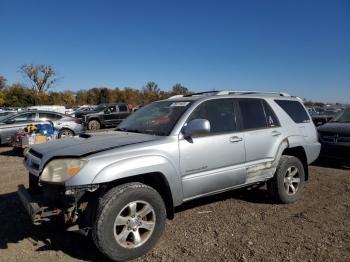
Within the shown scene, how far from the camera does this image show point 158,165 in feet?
12.0

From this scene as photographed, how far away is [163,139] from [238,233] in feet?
5.05

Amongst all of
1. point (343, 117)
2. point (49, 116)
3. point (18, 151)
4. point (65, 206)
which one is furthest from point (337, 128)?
point (49, 116)

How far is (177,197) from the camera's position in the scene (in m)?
3.85

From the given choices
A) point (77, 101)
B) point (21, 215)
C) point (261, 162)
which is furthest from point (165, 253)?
point (77, 101)

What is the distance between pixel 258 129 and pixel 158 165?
1902 millimetres

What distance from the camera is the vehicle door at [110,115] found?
71.6 ft

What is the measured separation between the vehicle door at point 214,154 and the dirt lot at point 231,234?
1.86 feet

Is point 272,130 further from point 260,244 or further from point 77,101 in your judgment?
point 77,101

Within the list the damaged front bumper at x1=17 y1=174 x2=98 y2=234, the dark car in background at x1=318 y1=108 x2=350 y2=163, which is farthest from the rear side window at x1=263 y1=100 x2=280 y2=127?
the dark car in background at x1=318 y1=108 x2=350 y2=163

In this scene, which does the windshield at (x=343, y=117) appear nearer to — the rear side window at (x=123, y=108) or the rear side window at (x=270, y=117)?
the rear side window at (x=270, y=117)

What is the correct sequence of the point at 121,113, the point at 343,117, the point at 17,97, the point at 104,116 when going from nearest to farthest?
the point at 343,117 < the point at 104,116 < the point at 121,113 < the point at 17,97

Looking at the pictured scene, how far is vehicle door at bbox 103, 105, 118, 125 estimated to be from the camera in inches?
859

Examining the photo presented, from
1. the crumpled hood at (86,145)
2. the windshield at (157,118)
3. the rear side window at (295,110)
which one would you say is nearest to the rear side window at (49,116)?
the windshield at (157,118)

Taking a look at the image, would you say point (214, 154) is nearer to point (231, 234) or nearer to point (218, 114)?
point (218, 114)
